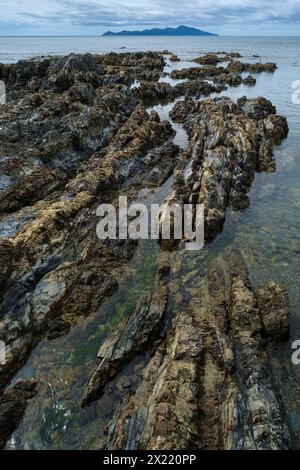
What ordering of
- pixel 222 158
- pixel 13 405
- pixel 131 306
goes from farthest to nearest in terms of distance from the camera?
pixel 222 158 → pixel 131 306 → pixel 13 405

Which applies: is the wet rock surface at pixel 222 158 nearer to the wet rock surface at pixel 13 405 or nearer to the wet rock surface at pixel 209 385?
the wet rock surface at pixel 209 385

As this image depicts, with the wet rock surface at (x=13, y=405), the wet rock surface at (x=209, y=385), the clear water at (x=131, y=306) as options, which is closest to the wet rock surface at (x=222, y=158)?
the clear water at (x=131, y=306)

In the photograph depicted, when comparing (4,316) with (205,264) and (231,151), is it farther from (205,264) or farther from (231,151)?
(231,151)

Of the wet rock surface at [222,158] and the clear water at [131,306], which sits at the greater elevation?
the wet rock surface at [222,158]

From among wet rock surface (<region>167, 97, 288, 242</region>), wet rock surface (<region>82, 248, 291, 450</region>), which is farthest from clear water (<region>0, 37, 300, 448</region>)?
wet rock surface (<region>167, 97, 288, 242</region>)

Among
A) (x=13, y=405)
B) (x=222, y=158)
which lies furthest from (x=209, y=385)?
(x=222, y=158)

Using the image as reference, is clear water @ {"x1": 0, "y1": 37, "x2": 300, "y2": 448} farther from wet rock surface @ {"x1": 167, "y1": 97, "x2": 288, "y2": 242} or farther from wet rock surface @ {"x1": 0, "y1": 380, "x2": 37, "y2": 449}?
wet rock surface @ {"x1": 167, "y1": 97, "x2": 288, "y2": 242}

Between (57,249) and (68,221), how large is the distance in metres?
2.81

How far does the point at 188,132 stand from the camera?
150 feet

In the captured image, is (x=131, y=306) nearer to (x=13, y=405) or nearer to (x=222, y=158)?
(x=13, y=405)

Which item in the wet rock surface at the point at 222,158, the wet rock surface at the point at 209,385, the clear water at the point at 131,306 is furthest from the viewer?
the wet rock surface at the point at 222,158

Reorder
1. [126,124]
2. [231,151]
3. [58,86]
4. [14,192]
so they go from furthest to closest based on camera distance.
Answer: [58,86]
[126,124]
[231,151]
[14,192]

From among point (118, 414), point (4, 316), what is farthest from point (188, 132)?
point (118, 414)

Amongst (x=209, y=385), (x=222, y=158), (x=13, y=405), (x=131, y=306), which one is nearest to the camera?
(x=13, y=405)
